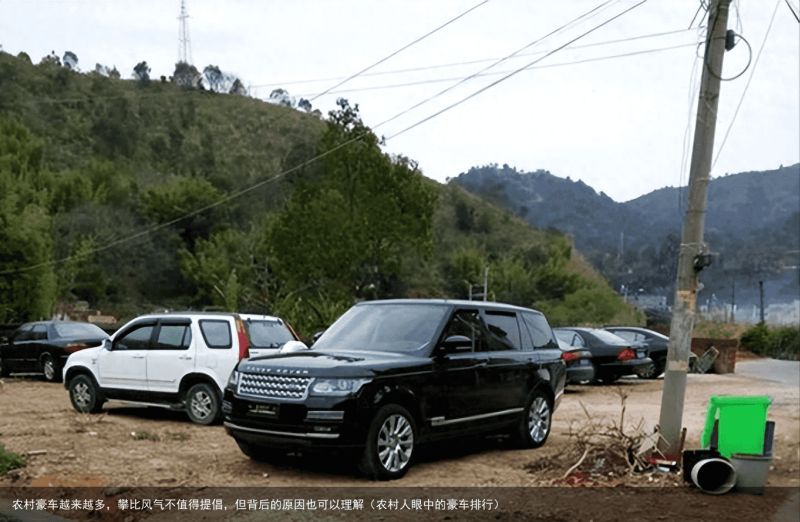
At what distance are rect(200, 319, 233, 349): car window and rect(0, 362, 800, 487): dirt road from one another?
1161mm

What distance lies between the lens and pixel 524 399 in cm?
1042

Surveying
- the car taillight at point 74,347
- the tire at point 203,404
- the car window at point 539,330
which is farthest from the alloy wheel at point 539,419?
the car taillight at point 74,347

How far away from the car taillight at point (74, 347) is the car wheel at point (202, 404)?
25.5 ft

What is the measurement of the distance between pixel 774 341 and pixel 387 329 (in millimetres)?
38376

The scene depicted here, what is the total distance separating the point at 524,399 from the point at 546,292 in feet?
155

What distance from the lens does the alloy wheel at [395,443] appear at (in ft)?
26.9

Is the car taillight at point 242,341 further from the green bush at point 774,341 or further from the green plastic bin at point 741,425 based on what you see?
the green bush at point 774,341

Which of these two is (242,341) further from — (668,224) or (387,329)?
(668,224)

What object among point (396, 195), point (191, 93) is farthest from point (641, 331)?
point (191, 93)

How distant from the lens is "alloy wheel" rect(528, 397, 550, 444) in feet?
34.7

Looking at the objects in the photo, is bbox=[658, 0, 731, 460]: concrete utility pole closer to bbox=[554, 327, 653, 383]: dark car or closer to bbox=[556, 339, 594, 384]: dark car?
bbox=[556, 339, 594, 384]: dark car

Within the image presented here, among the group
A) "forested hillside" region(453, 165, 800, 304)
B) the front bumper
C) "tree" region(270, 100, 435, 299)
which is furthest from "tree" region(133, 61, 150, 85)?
the front bumper

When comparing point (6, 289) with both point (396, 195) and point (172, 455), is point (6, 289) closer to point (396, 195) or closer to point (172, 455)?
point (396, 195)

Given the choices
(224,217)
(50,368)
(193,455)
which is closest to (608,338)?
(50,368)
